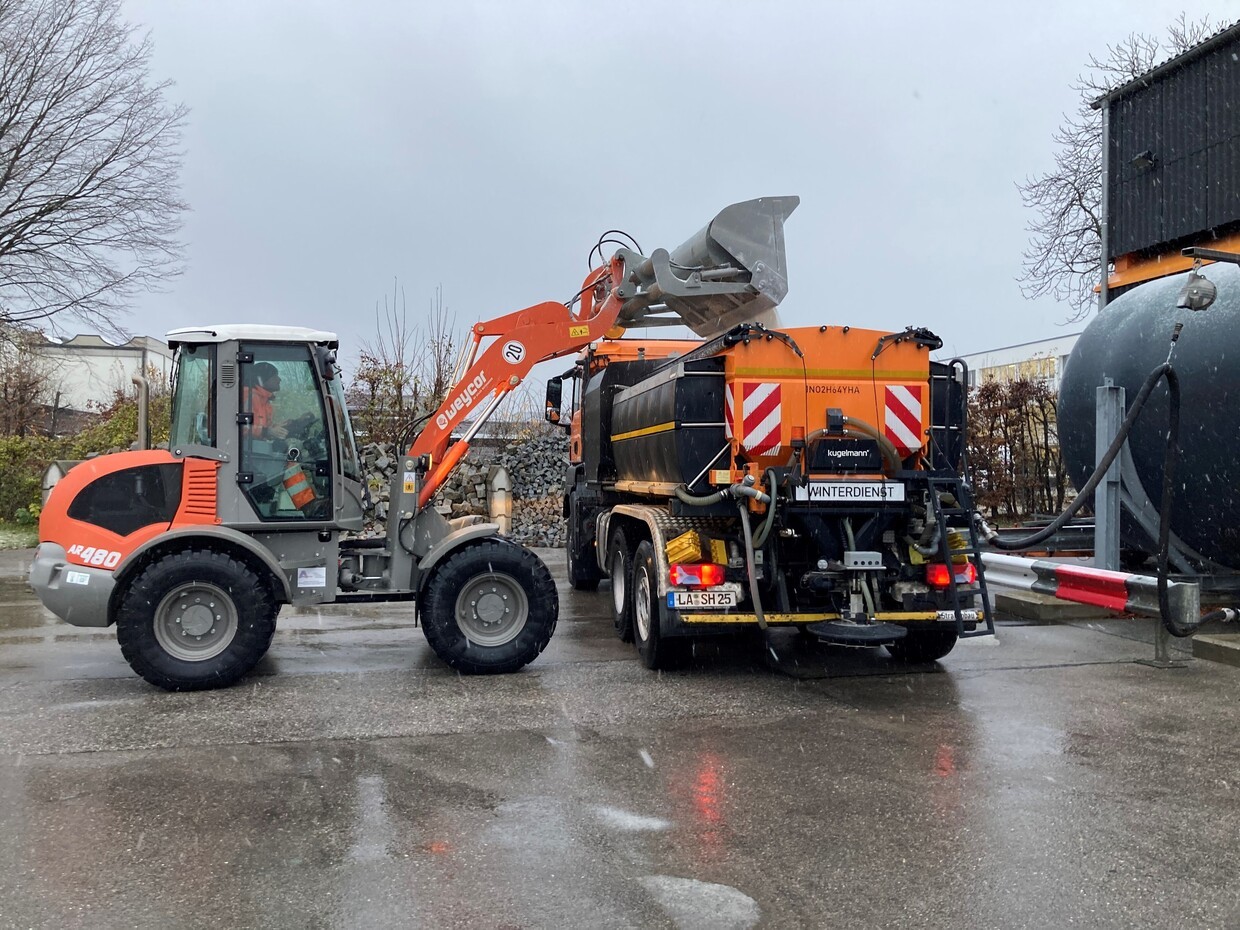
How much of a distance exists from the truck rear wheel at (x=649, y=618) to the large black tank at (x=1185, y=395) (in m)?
4.33

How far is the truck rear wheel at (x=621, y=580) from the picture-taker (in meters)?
8.88

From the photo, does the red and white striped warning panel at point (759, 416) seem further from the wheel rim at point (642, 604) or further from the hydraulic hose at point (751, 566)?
the wheel rim at point (642, 604)

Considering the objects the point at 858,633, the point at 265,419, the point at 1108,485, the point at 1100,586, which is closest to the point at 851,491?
the point at 858,633

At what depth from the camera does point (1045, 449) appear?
681 inches

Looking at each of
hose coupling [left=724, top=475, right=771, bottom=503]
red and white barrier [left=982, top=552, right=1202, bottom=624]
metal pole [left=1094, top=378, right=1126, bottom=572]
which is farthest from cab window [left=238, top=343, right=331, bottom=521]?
metal pole [left=1094, top=378, right=1126, bottom=572]

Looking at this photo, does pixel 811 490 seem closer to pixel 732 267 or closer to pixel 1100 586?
pixel 732 267

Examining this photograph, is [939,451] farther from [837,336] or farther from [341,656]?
[341,656]

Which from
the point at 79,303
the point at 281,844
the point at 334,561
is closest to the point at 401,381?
the point at 79,303

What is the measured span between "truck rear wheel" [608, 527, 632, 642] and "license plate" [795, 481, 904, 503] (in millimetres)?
2231

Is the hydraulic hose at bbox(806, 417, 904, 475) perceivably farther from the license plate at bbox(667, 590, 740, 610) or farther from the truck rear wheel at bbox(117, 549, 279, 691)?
the truck rear wheel at bbox(117, 549, 279, 691)

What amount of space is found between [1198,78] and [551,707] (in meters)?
15.8

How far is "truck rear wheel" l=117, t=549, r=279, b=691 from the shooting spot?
691cm

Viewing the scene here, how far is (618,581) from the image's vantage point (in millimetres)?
9438

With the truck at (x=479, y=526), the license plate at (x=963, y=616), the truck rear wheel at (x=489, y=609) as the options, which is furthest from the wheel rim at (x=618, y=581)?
the license plate at (x=963, y=616)
